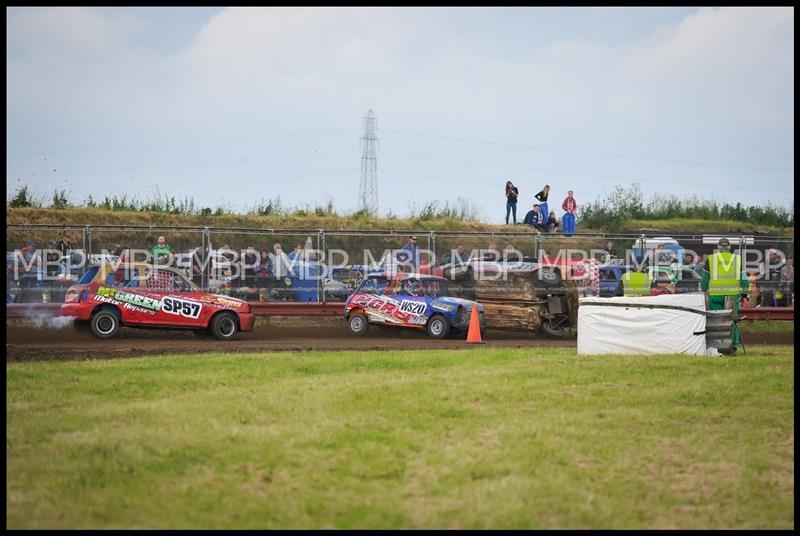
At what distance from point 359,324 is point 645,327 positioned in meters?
8.27

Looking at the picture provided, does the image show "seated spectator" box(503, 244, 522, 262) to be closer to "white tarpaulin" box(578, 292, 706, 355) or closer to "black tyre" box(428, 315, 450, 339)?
"black tyre" box(428, 315, 450, 339)

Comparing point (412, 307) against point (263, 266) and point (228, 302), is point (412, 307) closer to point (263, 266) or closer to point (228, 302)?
point (228, 302)

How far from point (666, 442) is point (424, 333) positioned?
46.1 feet

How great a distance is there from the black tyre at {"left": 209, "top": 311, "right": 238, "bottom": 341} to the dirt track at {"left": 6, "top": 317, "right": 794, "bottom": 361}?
9.4 inches

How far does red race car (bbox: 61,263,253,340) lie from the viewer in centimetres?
1942

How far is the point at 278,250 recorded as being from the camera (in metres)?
23.3

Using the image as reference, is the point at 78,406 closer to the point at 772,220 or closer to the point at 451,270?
the point at 451,270

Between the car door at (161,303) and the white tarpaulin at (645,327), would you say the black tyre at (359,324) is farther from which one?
the white tarpaulin at (645,327)

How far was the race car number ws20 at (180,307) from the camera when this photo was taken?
19.8 m

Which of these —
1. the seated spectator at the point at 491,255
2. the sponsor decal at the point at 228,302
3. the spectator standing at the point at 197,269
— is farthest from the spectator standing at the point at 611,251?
the spectator standing at the point at 197,269

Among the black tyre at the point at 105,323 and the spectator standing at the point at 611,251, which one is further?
the spectator standing at the point at 611,251

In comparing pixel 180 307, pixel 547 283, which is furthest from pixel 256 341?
pixel 547 283

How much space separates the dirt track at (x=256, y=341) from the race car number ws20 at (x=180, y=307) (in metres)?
0.59

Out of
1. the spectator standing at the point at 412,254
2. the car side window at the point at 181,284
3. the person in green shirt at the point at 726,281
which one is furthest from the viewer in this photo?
the spectator standing at the point at 412,254
